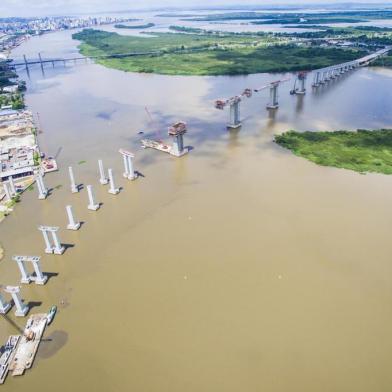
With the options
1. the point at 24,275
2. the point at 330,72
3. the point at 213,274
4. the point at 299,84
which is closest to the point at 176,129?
the point at 213,274

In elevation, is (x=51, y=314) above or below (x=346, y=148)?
above

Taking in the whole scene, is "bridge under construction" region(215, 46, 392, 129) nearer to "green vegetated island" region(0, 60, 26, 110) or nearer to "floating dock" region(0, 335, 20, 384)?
"floating dock" region(0, 335, 20, 384)

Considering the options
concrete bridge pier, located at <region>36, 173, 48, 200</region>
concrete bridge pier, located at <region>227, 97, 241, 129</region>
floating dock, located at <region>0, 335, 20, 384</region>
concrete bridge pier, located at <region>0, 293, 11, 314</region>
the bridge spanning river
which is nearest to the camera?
floating dock, located at <region>0, 335, 20, 384</region>

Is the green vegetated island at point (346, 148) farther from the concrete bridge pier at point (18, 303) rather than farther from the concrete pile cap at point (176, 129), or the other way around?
the concrete bridge pier at point (18, 303)

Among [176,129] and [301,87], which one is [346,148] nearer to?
[176,129]

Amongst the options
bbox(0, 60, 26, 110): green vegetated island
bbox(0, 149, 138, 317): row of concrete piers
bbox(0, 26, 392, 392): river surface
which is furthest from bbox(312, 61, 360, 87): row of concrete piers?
bbox(0, 60, 26, 110): green vegetated island

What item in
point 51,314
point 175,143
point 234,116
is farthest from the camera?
point 234,116
